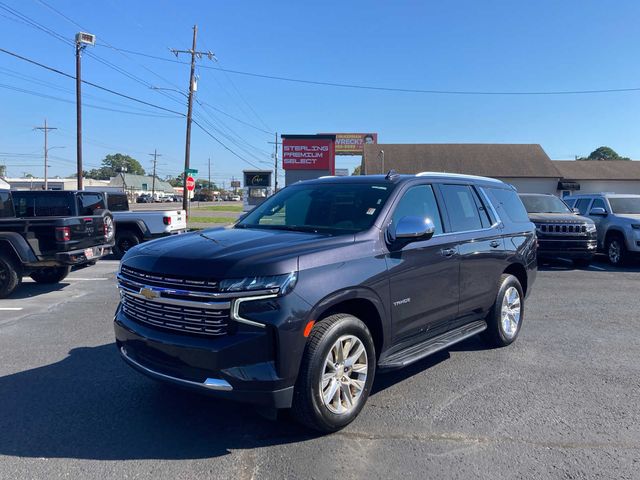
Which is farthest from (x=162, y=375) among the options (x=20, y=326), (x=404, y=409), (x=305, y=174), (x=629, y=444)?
(x=305, y=174)

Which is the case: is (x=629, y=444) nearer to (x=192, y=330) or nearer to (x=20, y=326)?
(x=192, y=330)

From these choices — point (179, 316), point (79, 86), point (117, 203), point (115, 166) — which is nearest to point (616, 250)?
point (179, 316)

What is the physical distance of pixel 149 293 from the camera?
→ 344cm

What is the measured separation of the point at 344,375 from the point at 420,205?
1.82 metres

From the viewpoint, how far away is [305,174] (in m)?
26.9

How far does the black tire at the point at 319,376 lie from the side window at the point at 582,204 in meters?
13.2

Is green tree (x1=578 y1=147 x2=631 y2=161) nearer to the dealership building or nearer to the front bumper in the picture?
the dealership building

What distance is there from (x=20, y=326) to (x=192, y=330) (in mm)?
4691

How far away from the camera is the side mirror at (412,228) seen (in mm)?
3820

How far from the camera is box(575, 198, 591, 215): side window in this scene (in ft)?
48.0

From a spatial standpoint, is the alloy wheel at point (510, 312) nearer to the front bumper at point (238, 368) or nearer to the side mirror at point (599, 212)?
the front bumper at point (238, 368)

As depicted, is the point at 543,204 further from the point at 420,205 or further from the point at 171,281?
the point at 171,281

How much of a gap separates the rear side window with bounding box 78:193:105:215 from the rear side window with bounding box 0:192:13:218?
4.48 ft

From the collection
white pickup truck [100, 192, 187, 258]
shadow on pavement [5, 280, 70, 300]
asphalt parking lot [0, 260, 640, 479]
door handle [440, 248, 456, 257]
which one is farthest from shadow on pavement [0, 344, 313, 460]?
white pickup truck [100, 192, 187, 258]
